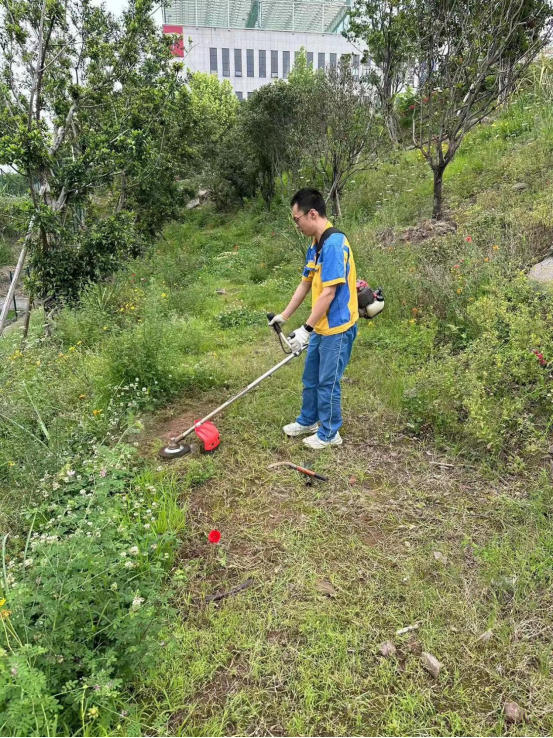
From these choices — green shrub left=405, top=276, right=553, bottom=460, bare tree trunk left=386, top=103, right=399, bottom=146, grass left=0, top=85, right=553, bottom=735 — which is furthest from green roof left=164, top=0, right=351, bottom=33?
green shrub left=405, top=276, right=553, bottom=460

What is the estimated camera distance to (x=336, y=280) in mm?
2988

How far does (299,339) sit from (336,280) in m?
0.48

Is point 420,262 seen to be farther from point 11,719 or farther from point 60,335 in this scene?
point 11,719

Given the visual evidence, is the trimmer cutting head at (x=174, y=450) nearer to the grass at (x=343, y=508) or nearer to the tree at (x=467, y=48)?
the grass at (x=343, y=508)

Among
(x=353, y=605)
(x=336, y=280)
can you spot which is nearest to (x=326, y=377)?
(x=336, y=280)

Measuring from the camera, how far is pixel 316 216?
306cm

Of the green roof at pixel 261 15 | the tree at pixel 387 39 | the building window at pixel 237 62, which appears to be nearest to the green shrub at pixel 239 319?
the tree at pixel 387 39

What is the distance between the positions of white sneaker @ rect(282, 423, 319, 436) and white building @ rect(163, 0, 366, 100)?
4316cm

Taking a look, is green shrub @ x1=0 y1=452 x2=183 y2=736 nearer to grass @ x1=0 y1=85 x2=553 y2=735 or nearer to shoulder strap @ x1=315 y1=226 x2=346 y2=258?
grass @ x1=0 y1=85 x2=553 y2=735

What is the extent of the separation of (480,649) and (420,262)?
182 inches

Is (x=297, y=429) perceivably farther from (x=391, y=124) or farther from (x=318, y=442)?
(x=391, y=124)

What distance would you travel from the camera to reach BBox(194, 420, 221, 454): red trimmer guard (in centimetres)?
336

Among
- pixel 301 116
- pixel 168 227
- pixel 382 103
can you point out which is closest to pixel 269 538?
pixel 382 103

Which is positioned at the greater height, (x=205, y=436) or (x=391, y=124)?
(x=391, y=124)
